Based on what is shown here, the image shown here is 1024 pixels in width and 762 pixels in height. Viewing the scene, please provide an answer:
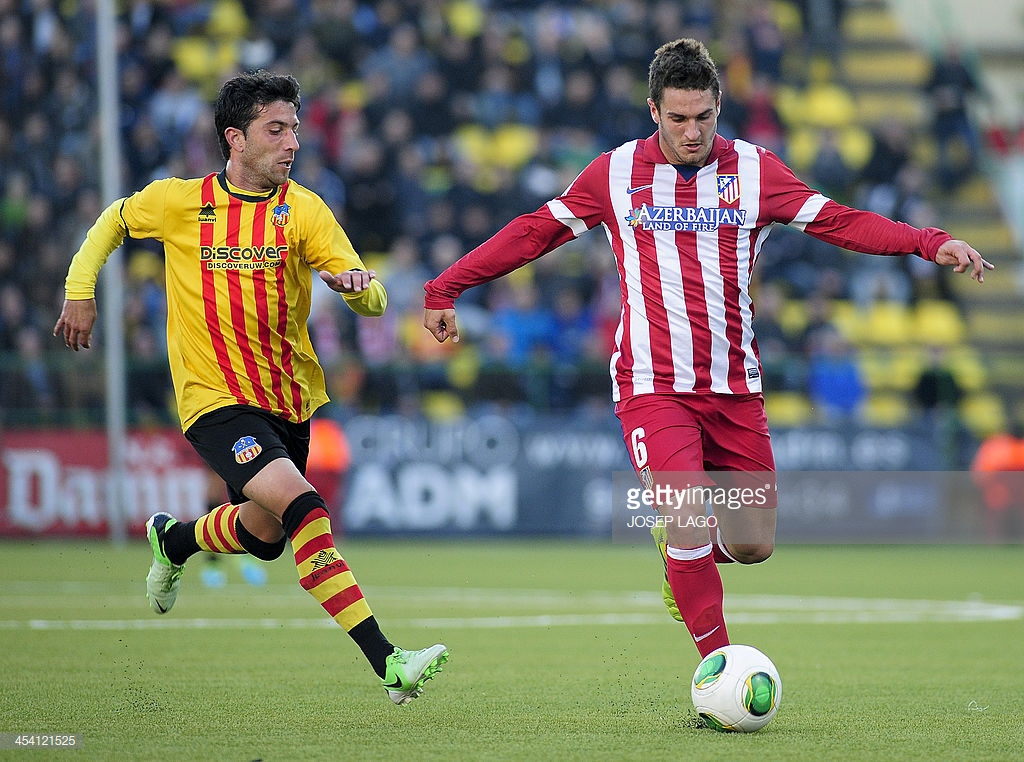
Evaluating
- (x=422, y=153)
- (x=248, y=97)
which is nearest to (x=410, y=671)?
(x=248, y=97)

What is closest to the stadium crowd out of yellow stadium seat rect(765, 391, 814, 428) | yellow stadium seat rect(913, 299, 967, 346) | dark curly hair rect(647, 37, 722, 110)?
yellow stadium seat rect(765, 391, 814, 428)

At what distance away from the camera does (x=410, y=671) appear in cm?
544

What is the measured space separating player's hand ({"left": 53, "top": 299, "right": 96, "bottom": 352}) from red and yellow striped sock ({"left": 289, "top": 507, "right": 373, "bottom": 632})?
118cm

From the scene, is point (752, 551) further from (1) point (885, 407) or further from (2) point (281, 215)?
(1) point (885, 407)

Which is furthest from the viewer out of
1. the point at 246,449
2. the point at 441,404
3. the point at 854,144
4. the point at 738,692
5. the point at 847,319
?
the point at 854,144

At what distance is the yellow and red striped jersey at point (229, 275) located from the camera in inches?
243

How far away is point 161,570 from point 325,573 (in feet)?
5.65

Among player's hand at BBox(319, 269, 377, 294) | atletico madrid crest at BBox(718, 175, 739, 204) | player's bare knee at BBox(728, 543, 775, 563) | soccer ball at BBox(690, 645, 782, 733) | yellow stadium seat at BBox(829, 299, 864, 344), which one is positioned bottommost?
soccer ball at BBox(690, 645, 782, 733)

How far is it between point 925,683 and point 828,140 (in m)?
13.3

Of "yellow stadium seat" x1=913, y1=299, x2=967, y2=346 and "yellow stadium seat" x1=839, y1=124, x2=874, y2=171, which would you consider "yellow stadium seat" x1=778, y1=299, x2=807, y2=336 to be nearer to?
"yellow stadium seat" x1=913, y1=299, x2=967, y2=346

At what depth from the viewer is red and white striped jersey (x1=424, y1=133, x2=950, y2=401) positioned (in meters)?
5.91

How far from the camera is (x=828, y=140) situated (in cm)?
1895

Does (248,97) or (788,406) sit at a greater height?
(248,97)

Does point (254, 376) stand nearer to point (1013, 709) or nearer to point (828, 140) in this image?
point (1013, 709)
